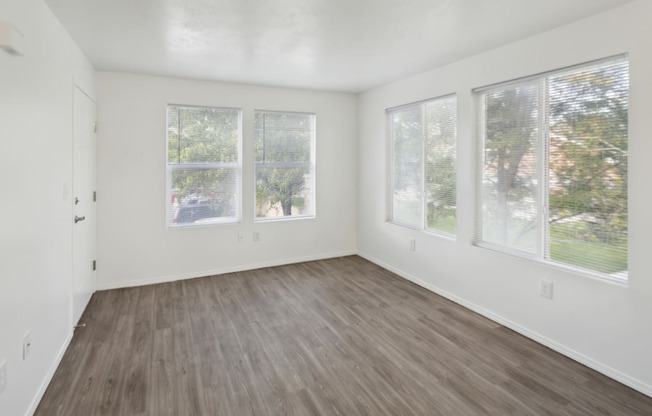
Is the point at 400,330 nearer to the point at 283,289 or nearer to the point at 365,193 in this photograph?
the point at 283,289

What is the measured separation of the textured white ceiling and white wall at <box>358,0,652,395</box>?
17 centimetres

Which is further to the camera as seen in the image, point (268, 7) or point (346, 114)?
point (346, 114)

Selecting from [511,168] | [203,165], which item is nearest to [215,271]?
[203,165]

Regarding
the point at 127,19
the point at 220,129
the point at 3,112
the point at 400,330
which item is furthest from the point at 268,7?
the point at 400,330

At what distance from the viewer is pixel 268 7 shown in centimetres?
240

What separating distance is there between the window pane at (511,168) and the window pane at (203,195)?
3.05 metres

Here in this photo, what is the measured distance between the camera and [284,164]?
4.95 meters

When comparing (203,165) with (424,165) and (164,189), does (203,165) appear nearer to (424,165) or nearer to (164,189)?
(164,189)

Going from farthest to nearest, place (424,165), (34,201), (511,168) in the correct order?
1. (424,165)
2. (511,168)
3. (34,201)

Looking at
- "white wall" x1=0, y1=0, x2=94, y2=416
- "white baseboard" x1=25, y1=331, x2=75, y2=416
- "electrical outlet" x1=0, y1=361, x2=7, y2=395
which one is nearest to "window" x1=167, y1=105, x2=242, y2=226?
"white wall" x1=0, y1=0, x2=94, y2=416

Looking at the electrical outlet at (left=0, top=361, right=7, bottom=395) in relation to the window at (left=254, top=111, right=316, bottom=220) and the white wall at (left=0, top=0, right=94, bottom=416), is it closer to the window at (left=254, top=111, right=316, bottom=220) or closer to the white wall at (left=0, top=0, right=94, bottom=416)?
the white wall at (left=0, top=0, right=94, bottom=416)

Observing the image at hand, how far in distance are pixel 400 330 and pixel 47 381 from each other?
2560 millimetres

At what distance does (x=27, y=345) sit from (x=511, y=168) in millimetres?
3702

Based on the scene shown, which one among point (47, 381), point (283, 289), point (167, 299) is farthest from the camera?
point (283, 289)
